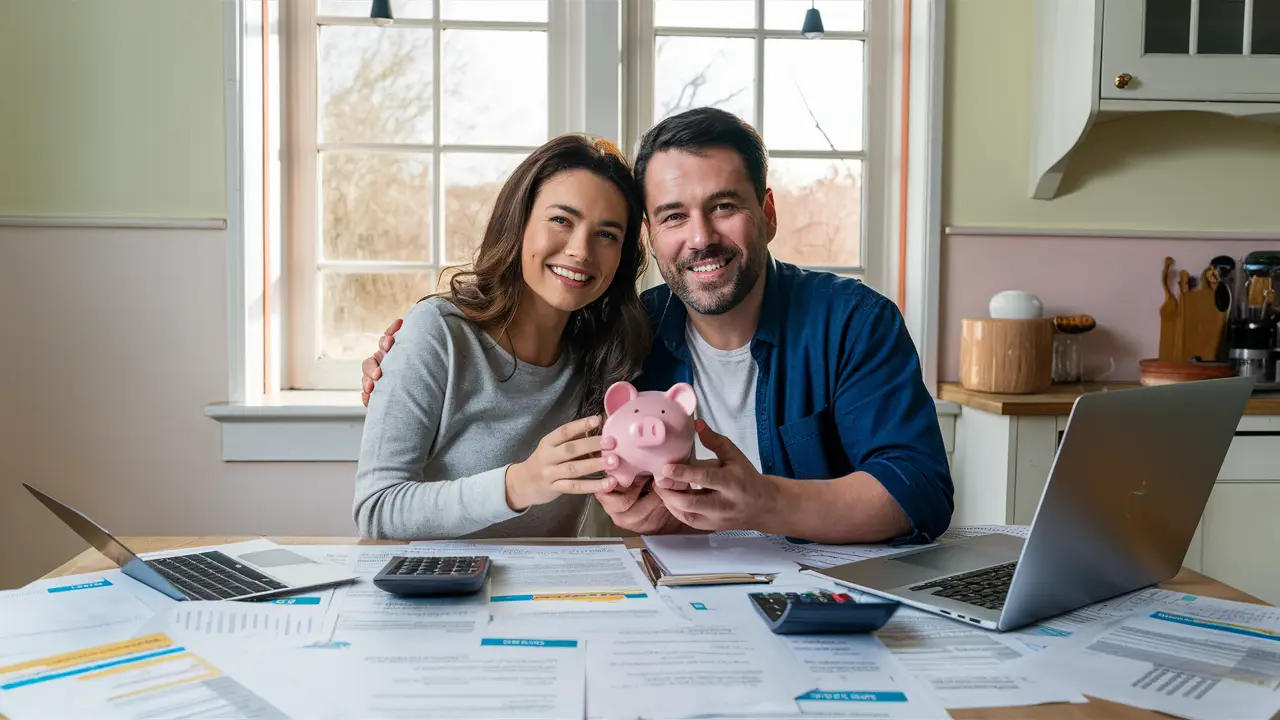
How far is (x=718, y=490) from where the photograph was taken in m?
1.11

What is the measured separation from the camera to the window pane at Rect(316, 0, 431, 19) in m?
2.54

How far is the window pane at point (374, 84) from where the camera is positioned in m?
2.55

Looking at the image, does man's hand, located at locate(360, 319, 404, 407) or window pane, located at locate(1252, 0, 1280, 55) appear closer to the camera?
man's hand, located at locate(360, 319, 404, 407)

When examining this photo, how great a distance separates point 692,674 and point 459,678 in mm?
196

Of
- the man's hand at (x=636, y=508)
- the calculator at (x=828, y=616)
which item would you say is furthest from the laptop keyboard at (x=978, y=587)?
the man's hand at (x=636, y=508)

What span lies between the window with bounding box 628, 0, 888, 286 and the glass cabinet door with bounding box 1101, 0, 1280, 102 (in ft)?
2.30

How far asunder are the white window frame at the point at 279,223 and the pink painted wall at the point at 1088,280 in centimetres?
7

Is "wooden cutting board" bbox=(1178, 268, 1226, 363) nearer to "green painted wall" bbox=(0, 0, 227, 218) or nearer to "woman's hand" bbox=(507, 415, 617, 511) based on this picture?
"woman's hand" bbox=(507, 415, 617, 511)

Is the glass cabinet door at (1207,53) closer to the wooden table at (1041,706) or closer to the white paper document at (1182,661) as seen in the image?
the wooden table at (1041,706)

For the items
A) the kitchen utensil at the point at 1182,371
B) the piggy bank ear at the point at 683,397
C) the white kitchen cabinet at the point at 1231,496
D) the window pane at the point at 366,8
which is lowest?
the white kitchen cabinet at the point at 1231,496

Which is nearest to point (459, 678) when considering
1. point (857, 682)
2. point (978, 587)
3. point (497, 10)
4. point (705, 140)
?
point (857, 682)

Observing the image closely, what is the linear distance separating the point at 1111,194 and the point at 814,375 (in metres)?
1.50

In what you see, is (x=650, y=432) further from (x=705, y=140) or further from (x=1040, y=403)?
(x=1040, y=403)

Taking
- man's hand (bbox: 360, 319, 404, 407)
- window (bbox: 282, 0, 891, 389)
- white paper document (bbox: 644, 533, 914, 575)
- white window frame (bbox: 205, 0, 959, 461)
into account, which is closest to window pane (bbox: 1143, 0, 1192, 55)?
white window frame (bbox: 205, 0, 959, 461)
